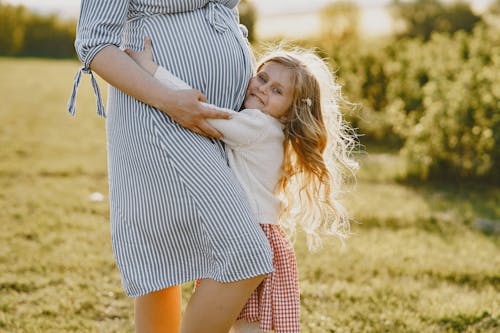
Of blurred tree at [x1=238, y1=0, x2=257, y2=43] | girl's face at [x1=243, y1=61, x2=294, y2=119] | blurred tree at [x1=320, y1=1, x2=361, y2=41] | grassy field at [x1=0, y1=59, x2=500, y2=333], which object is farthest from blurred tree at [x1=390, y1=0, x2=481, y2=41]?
girl's face at [x1=243, y1=61, x2=294, y2=119]

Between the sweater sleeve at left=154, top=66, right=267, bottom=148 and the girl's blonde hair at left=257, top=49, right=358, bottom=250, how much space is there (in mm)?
143

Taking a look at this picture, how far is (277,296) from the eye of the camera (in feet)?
7.45

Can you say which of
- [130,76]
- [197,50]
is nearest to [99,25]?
[130,76]

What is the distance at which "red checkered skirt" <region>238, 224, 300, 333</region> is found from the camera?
2262 millimetres

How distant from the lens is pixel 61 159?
8.04m

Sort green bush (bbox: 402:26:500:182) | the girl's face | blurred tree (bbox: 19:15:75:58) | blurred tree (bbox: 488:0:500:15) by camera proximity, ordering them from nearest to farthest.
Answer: the girl's face
green bush (bbox: 402:26:500:182)
blurred tree (bbox: 488:0:500:15)
blurred tree (bbox: 19:15:75:58)

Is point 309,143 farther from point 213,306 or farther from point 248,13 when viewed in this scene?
point 248,13

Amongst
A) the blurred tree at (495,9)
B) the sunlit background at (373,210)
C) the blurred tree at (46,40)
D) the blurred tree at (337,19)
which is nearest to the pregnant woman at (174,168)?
the sunlit background at (373,210)

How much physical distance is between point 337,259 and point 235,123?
278 centimetres

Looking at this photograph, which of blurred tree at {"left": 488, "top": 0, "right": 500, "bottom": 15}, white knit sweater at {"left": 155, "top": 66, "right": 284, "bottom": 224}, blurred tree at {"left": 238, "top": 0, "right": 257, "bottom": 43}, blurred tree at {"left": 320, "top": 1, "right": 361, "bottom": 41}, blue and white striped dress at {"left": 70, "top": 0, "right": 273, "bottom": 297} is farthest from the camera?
blurred tree at {"left": 238, "top": 0, "right": 257, "bottom": 43}

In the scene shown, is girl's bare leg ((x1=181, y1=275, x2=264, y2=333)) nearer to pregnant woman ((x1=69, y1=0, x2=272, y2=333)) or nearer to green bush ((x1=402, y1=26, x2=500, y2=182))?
pregnant woman ((x1=69, y1=0, x2=272, y2=333))

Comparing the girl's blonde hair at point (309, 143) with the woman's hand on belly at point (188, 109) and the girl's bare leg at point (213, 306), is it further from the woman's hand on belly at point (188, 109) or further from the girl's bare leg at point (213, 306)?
the girl's bare leg at point (213, 306)

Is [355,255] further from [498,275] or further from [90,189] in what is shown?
[90,189]

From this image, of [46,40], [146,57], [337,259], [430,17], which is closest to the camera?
[146,57]
